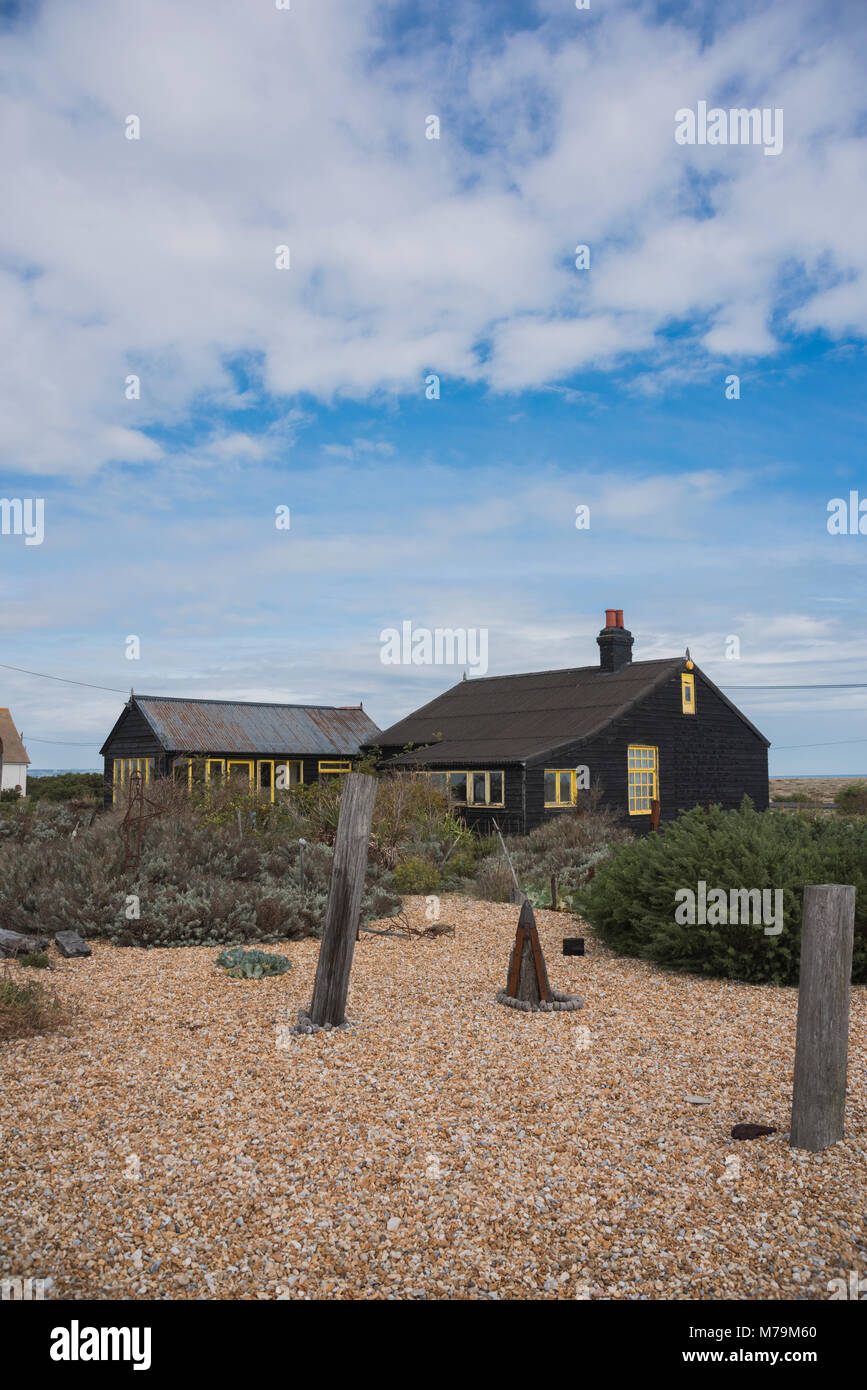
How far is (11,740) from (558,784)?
113 ft

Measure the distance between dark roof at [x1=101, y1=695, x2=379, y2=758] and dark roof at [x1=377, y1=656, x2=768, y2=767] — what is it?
1918 mm

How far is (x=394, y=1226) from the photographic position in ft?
11.9

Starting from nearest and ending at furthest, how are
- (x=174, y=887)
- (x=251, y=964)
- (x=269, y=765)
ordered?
(x=251, y=964) → (x=174, y=887) → (x=269, y=765)

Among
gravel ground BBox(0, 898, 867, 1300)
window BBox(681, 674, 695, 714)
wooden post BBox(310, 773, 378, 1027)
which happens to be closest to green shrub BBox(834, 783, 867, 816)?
window BBox(681, 674, 695, 714)

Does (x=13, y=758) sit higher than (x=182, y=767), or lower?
higher

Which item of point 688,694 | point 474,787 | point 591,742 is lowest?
point 474,787

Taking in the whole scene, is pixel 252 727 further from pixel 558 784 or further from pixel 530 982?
pixel 530 982

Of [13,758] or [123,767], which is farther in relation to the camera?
[13,758]

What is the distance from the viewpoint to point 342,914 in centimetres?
625

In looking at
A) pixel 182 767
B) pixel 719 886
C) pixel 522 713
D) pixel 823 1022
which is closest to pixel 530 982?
pixel 719 886

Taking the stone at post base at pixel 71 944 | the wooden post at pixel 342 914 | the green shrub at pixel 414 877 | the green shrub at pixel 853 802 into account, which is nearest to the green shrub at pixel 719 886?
the wooden post at pixel 342 914

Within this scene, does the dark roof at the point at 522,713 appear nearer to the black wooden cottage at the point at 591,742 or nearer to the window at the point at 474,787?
the black wooden cottage at the point at 591,742
